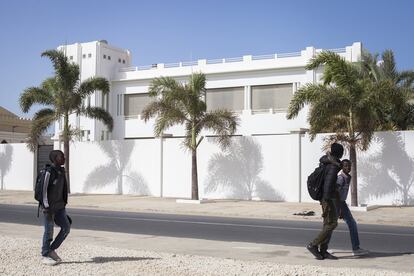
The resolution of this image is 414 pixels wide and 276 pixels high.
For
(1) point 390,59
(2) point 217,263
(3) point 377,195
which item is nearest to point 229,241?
(2) point 217,263

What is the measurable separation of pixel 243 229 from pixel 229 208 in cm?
676

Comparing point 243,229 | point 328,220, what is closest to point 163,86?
→ point 243,229

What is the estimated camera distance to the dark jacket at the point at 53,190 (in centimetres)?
820

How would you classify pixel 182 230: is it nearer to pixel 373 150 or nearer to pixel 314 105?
pixel 314 105

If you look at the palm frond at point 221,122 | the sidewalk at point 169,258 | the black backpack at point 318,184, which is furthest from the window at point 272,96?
the black backpack at point 318,184

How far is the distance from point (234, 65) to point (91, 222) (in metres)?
24.6

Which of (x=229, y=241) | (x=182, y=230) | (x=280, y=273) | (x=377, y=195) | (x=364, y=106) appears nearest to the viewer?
(x=280, y=273)

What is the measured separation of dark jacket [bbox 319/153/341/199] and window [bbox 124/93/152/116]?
34078 millimetres

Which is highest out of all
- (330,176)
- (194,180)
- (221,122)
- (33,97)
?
(33,97)

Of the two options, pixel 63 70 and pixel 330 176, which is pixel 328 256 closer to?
pixel 330 176

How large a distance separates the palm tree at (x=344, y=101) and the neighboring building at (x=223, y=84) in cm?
1581

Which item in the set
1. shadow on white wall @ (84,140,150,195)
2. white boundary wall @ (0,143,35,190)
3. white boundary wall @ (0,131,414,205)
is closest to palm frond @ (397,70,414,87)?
white boundary wall @ (0,131,414,205)

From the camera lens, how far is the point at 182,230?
13.9 m

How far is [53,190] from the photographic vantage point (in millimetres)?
8266
